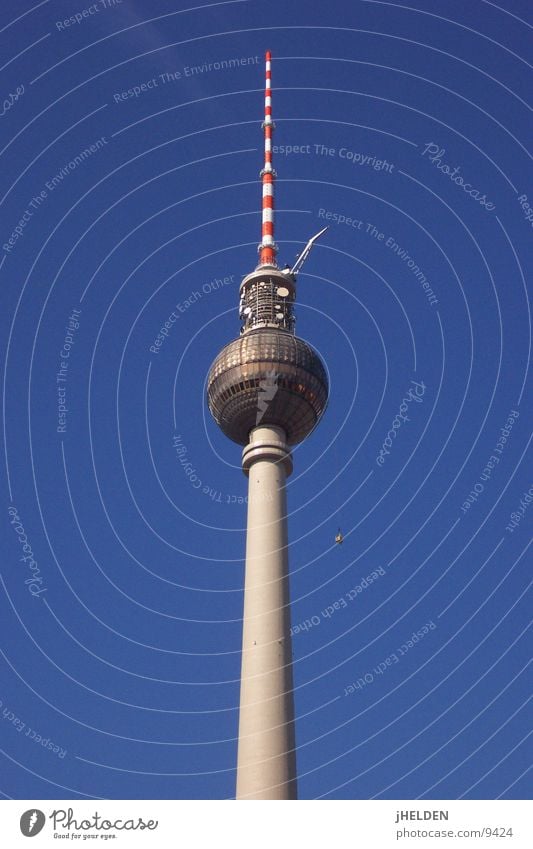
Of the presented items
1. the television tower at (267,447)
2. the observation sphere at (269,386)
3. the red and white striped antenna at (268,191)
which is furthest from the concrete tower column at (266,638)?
the red and white striped antenna at (268,191)

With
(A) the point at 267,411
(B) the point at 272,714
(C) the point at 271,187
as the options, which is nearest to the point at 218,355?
(A) the point at 267,411

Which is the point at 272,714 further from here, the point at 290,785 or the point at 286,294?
the point at 286,294

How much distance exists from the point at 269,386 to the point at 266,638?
20333 millimetres

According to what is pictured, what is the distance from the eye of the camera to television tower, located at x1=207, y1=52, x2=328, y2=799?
56.3m

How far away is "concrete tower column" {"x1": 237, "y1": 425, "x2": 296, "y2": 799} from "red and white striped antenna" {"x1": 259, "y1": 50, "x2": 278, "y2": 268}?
59.8 ft

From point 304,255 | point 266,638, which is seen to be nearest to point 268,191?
point 304,255

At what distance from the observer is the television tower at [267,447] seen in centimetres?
5631

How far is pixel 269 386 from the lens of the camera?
241 ft

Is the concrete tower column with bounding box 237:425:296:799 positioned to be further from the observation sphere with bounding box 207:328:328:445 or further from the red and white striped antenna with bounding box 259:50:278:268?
the red and white striped antenna with bounding box 259:50:278:268

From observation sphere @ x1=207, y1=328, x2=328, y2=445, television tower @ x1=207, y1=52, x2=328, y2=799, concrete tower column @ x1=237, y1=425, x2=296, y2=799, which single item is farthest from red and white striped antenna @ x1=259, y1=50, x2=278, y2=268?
concrete tower column @ x1=237, y1=425, x2=296, y2=799
